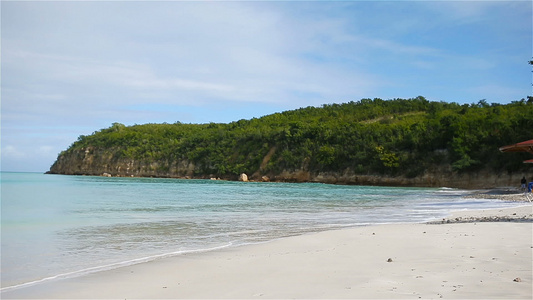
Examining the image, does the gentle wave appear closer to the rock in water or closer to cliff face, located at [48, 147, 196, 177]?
the rock in water

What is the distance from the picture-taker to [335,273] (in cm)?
558

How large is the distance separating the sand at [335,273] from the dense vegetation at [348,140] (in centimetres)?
4289

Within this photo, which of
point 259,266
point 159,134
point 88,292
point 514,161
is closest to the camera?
point 88,292

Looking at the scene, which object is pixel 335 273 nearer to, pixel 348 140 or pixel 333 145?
pixel 348 140

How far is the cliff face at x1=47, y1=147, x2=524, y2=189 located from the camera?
53.2 metres

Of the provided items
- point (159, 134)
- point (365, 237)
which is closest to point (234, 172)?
Answer: point (159, 134)

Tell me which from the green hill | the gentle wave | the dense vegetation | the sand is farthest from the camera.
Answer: the green hill

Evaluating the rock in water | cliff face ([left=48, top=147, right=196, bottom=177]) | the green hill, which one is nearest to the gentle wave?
the green hill

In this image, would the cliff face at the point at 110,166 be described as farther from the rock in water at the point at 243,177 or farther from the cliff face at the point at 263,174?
the rock in water at the point at 243,177

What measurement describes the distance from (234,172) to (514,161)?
1919 inches

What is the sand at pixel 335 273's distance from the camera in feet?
15.3

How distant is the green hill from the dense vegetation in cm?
15

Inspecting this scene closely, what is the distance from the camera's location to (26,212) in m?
14.6

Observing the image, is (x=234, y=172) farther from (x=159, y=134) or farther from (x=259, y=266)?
(x=259, y=266)
